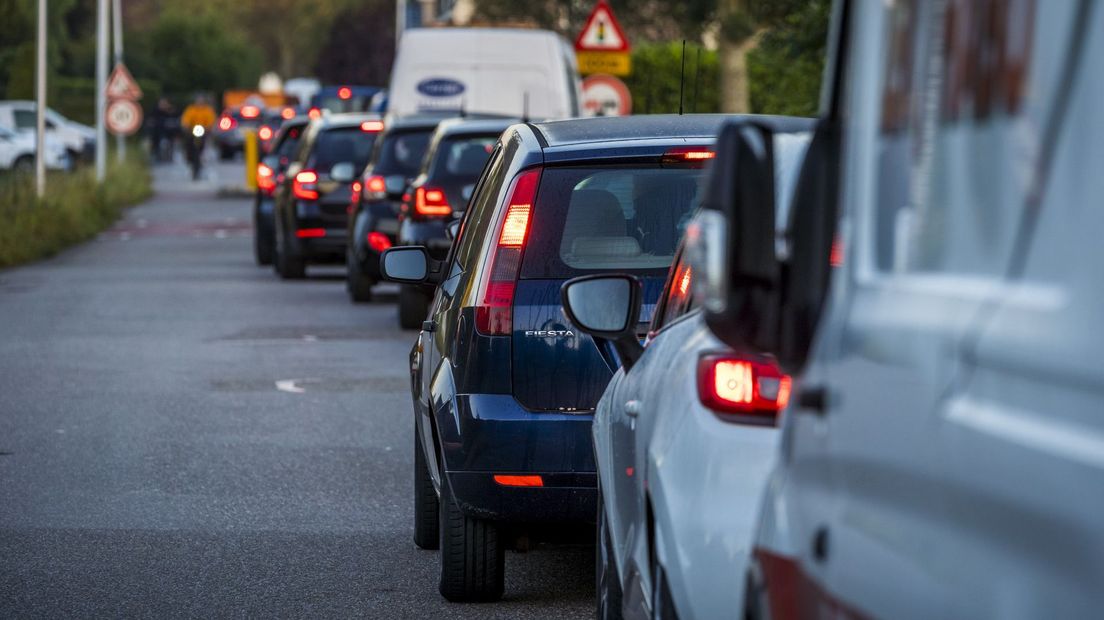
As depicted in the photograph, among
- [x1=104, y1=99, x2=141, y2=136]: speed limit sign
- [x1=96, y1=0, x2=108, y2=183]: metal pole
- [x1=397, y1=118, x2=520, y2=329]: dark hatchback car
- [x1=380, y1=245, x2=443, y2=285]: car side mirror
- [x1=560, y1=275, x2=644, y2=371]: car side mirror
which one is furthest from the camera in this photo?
[x1=96, y1=0, x2=108, y2=183]: metal pole

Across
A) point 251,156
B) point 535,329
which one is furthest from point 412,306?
point 251,156

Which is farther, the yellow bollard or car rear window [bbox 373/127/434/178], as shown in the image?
the yellow bollard

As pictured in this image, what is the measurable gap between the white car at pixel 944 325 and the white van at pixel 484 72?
22485 mm

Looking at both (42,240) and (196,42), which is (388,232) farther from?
(196,42)

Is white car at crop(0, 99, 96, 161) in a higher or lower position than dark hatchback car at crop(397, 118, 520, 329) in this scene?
lower

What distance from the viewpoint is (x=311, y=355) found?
1516 cm

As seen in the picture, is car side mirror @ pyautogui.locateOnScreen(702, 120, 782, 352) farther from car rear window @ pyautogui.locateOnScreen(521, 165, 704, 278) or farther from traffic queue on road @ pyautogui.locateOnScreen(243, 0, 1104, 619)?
car rear window @ pyautogui.locateOnScreen(521, 165, 704, 278)

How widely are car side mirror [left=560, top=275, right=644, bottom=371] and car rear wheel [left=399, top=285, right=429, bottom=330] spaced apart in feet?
39.0

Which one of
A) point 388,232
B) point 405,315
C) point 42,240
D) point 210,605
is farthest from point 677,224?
point 42,240

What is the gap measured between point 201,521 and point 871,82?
236 inches

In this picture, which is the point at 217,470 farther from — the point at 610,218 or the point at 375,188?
the point at 375,188

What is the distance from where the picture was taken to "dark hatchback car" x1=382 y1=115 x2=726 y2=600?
255 inches

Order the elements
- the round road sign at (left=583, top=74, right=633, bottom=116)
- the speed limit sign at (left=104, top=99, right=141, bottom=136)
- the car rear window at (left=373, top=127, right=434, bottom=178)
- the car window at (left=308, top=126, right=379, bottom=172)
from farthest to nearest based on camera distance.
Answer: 1. the speed limit sign at (left=104, top=99, right=141, bottom=136)
2. the round road sign at (left=583, top=74, right=633, bottom=116)
3. the car window at (left=308, top=126, right=379, bottom=172)
4. the car rear window at (left=373, top=127, right=434, bottom=178)

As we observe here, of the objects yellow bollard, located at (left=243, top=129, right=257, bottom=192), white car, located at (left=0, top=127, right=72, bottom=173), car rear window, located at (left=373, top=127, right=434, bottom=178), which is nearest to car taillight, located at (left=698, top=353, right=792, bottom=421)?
car rear window, located at (left=373, top=127, right=434, bottom=178)
